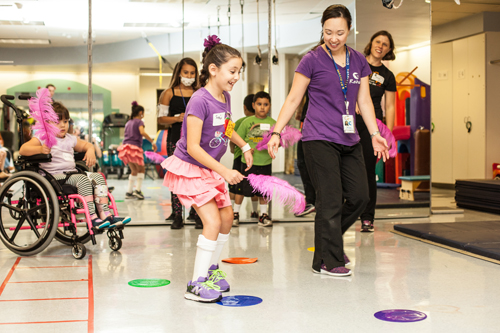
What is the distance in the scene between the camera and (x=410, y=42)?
5.59 metres

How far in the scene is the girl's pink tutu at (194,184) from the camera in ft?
8.61

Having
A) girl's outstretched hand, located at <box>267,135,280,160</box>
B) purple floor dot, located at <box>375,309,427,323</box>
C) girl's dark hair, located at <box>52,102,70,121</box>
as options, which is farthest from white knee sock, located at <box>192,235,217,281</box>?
girl's dark hair, located at <box>52,102,70,121</box>

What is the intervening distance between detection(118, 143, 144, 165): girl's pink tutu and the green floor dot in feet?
8.62

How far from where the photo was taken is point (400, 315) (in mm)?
2283

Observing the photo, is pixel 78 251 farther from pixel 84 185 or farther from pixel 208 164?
pixel 208 164

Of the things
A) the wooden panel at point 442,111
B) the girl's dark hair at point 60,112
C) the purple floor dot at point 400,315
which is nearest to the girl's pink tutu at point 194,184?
the purple floor dot at point 400,315

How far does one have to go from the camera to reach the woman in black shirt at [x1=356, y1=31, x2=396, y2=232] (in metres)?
4.36

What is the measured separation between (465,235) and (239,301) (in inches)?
83.0

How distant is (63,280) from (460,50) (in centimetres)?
818

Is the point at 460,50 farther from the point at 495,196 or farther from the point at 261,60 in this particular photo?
the point at 261,60

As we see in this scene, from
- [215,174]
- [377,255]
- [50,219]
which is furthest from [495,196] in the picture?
[50,219]

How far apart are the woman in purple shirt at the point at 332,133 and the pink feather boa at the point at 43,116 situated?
1611 mm

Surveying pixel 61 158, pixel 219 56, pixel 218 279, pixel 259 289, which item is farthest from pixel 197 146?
pixel 61 158

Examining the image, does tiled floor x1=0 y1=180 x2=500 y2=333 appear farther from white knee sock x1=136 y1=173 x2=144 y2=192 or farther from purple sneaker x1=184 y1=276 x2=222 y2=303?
white knee sock x1=136 y1=173 x2=144 y2=192
